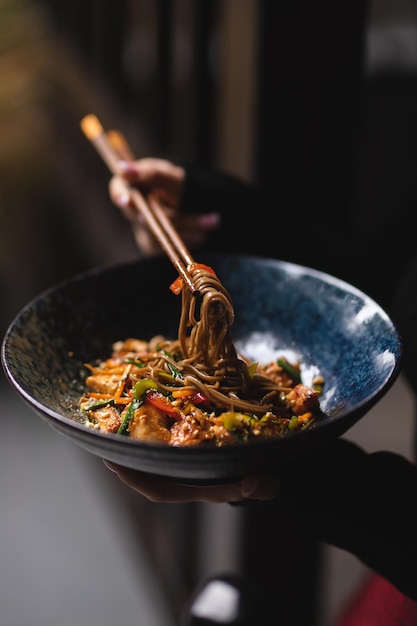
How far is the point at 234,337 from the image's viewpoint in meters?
1.78

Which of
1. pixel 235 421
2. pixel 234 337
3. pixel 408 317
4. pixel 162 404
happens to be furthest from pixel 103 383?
pixel 408 317

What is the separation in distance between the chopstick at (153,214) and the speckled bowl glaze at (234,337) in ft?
0.44

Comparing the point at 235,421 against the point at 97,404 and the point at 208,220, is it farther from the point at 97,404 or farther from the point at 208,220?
the point at 208,220

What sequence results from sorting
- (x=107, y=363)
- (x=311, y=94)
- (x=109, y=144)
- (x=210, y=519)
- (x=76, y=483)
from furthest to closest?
(x=76, y=483) < (x=210, y=519) < (x=311, y=94) < (x=109, y=144) < (x=107, y=363)

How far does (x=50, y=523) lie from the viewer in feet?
14.1

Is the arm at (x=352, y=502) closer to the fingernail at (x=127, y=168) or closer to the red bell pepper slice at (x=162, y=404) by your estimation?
the red bell pepper slice at (x=162, y=404)

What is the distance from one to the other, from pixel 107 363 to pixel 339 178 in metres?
1.78

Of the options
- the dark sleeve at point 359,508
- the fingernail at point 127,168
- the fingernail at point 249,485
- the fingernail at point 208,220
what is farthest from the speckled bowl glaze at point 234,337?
the fingernail at point 208,220

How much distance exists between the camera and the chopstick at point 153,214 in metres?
1.47

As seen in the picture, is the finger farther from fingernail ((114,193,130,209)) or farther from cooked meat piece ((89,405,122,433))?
fingernail ((114,193,130,209))

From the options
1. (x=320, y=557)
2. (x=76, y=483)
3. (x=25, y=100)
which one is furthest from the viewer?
(x=25, y=100)

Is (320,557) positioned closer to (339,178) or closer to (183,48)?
(339,178)

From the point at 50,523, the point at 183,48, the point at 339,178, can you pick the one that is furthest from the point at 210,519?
the point at 183,48

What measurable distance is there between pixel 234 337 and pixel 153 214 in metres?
0.37
